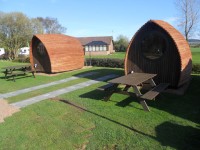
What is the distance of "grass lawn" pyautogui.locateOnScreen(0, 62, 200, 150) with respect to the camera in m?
5.83

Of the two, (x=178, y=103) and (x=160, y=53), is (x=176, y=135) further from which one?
(x=160, y=53)

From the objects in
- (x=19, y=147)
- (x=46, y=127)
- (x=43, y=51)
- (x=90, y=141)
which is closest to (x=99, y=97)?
(x=46, y=127)

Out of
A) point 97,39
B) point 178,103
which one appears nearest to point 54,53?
point 178,103

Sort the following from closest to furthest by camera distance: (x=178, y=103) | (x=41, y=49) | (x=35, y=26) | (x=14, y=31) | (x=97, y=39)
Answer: (x=178, y=103)
(x=41, y=49)
(x=14, y=31)
(x=35, y=26)
(x=97, y=39)

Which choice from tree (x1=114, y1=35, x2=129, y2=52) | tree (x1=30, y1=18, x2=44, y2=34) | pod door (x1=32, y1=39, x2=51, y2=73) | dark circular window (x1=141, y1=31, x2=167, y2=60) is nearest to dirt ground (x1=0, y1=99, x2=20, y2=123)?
dark circular window (x1=141, y1=31, x2=167, y2=60)

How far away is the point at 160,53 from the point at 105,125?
578cm

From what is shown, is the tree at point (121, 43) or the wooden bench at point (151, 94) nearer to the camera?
the wooden bench at point (151, 94)

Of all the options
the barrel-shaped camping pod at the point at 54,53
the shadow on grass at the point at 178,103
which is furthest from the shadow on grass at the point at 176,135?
the barrel-shaped camping pod at the point at 54,53

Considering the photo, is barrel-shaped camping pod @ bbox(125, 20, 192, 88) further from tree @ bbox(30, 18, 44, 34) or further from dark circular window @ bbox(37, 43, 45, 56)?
tree @ bbox(30, 18, 44, 34)

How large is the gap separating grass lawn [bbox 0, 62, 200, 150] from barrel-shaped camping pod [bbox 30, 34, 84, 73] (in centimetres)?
919

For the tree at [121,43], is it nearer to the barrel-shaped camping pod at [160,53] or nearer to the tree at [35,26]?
the tree at [35,26]

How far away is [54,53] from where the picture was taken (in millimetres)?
18609

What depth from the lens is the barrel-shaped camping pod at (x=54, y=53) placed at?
61.2 ft

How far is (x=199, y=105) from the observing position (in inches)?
333
